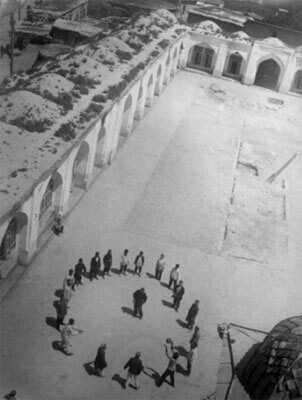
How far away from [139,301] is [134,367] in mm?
2648

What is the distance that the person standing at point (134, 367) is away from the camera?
12.9 meters

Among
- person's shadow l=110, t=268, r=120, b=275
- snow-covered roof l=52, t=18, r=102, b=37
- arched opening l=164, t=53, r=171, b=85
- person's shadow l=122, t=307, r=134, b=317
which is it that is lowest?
person's shadow l=122, t=307, r=134, b=317

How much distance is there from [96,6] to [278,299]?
38382 millimetres

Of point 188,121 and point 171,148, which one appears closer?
point 171,148

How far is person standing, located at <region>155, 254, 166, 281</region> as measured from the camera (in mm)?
17109

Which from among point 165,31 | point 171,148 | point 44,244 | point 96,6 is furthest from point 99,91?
point 96,6

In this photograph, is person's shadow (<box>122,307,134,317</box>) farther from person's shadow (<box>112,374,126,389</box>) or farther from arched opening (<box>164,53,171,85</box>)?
arched opening (<box>164,53,171,85</box>)

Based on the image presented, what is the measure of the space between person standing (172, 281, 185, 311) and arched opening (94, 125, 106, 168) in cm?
860

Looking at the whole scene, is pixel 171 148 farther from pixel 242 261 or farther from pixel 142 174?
pixel 242 261

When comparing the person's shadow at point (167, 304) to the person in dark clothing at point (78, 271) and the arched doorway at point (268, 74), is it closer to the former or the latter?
the person in dark clothing at point (78, 271)

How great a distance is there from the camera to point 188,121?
30.5 m

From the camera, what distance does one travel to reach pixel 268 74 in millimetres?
39562

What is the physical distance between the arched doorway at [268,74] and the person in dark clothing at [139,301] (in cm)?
2807

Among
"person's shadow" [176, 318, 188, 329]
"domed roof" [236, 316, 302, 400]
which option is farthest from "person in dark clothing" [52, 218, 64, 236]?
"domed roof" [236, 316, 302, 400]
